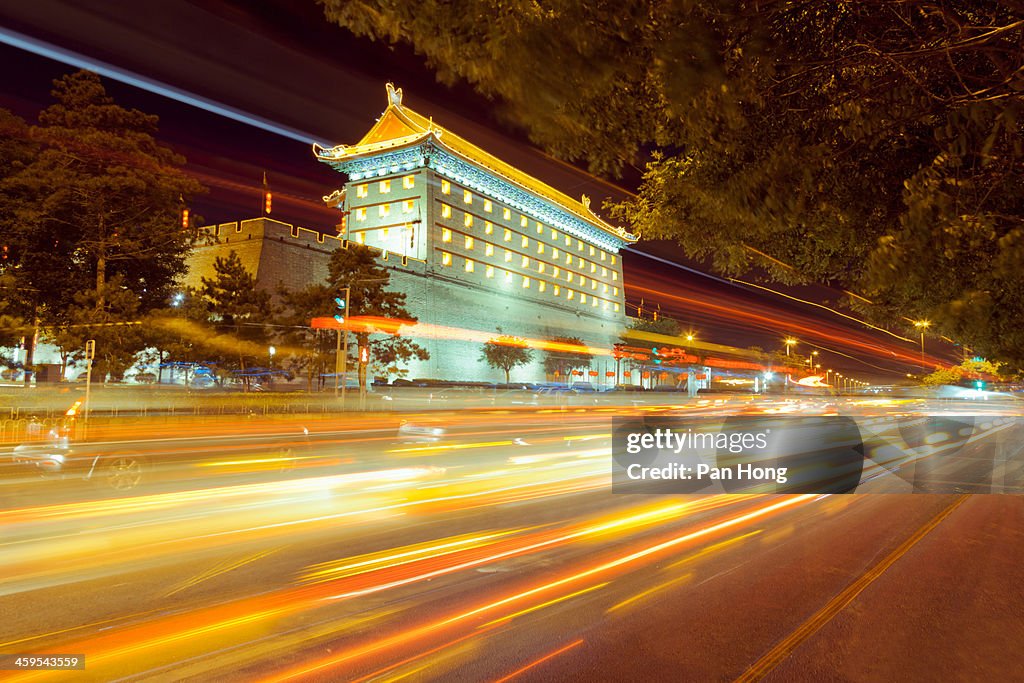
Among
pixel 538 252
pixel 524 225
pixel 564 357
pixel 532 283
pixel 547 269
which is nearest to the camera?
pixel 564 357

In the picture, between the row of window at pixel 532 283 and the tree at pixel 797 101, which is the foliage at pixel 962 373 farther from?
the row of window at pixel 532 283

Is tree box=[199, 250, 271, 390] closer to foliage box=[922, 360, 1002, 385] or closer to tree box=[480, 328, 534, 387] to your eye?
tree box=[480, 328, 534, 387]

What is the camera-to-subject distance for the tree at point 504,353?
5984 cm

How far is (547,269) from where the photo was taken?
256ft

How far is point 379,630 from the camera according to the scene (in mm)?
4613

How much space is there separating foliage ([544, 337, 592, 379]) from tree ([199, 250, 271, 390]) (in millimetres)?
44034

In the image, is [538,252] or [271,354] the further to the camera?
[538,252]

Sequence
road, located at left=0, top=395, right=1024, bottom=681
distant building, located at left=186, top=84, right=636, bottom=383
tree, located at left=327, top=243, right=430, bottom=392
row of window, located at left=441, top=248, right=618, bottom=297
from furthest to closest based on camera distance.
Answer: row of window, located at left=441, top=248, right=618, bottom=297
distant building, located at left=186, top=84, right=636, bottom=383
tree, located at left=327, top=243, right=430, bottom=392
road, located at left=0, top=395, right=1024, bottom=681

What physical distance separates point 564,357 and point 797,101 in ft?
222

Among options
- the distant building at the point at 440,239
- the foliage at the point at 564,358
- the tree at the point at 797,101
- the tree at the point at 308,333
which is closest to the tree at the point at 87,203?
the tree at the point at 308,333

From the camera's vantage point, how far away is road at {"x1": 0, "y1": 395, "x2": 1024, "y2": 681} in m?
4.18

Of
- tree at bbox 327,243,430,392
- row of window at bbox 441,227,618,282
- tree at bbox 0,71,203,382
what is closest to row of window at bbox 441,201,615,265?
row of window at bbox 441,227,618,282

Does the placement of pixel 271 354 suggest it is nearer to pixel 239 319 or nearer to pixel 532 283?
pixel 239 319

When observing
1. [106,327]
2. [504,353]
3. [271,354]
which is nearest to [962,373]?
[504,353]
